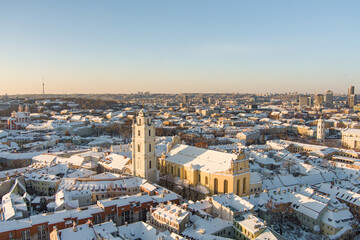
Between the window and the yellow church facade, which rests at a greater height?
the yellow church facade

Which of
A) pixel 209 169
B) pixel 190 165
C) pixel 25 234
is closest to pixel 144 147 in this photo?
pixel 190 165

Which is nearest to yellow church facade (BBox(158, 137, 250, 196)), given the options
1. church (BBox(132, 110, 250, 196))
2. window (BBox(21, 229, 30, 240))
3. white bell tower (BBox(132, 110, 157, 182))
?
church (BBox(132, 110, 250, 196))

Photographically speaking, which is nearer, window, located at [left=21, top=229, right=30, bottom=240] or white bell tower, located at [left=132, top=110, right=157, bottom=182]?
window, located at [left=21, top=229, right=30, bottom=240]

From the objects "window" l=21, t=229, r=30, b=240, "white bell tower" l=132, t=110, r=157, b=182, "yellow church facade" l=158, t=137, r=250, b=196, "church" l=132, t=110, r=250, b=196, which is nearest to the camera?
"window" l=21, t=229, r=30, b=240

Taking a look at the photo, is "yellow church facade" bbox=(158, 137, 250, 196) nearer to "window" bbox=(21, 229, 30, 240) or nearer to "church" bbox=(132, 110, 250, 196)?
"church" bbox=(132, 110, 250, 196)

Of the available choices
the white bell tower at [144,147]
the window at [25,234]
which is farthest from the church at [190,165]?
the window at [25,234]

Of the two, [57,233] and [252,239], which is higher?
[57,233]

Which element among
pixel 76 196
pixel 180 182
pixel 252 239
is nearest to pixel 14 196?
pixel 76 196

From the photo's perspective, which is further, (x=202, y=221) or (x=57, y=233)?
(x=202, y=221)

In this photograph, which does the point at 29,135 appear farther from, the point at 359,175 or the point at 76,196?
the point at 359,175
